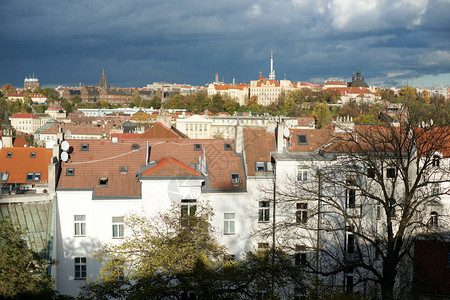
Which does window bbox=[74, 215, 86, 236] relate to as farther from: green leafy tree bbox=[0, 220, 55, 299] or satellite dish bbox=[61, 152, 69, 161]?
green leafy tree bbox=[0, 220, 55, 299]

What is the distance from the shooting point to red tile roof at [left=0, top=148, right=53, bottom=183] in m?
44.7

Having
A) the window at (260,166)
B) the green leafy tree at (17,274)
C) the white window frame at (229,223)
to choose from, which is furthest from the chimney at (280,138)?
the green leafy tree at (17,274)

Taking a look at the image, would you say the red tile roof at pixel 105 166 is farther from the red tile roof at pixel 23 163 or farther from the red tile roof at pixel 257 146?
the red tile roof at pixel 23 163

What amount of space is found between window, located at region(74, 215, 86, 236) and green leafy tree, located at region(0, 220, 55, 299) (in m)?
6.18

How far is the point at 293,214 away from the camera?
28297mm

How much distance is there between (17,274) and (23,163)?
90.2 ft

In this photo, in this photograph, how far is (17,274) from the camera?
2028 cm

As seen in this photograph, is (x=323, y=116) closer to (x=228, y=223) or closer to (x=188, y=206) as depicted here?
(x=228, y=223)

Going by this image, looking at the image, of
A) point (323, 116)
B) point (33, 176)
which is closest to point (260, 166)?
point (33, 176)

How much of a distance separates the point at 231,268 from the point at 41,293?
306 inches

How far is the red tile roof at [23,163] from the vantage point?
44719mm

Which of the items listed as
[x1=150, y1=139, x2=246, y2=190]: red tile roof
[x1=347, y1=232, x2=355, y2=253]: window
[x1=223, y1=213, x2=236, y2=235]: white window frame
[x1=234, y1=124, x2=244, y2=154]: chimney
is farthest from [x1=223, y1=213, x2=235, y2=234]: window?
[x1=347, y1=232, x2=355, y2=253]: window

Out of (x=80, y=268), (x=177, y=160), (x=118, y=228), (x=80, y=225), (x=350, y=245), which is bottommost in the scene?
(x=80, y=268)

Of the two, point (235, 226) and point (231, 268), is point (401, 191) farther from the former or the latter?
point (231, 268)
